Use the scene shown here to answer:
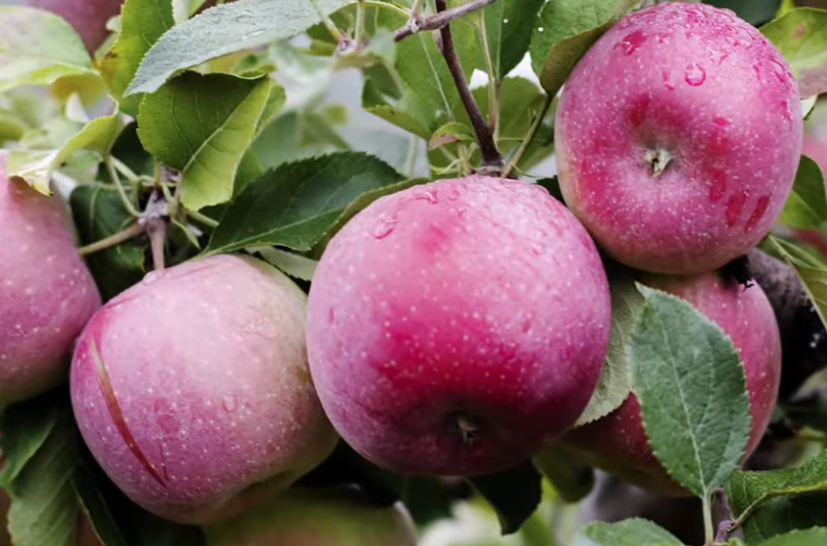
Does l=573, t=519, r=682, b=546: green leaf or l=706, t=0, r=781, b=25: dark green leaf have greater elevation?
l=706, t=0, r=781, b=25: dark green leaf

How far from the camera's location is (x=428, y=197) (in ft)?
1.60

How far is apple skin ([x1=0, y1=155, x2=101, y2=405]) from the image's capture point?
560 mm

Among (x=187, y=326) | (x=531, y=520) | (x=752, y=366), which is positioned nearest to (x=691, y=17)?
(x=752, y=366)

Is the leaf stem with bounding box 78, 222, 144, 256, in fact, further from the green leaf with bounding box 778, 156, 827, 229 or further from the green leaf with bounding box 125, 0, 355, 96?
the green leaf with bounding box 778, 156, 827, 229

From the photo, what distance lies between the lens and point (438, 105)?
2.03ft

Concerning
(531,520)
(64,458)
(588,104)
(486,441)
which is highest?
(588,104)

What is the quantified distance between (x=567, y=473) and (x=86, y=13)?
0.53 metres

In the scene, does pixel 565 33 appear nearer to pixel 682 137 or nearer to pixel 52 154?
pixel 682 137

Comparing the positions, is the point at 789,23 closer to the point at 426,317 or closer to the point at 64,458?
the point at 426,317

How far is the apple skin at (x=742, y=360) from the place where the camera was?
Answer: 1.77ft

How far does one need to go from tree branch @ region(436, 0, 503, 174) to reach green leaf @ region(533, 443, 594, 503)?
26cm

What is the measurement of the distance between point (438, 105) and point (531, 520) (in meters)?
0.48

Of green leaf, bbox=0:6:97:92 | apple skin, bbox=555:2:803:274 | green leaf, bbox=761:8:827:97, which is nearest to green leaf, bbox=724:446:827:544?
apple skin, bbox=555:2:803:274

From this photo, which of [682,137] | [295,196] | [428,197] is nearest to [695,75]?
[682,137]
